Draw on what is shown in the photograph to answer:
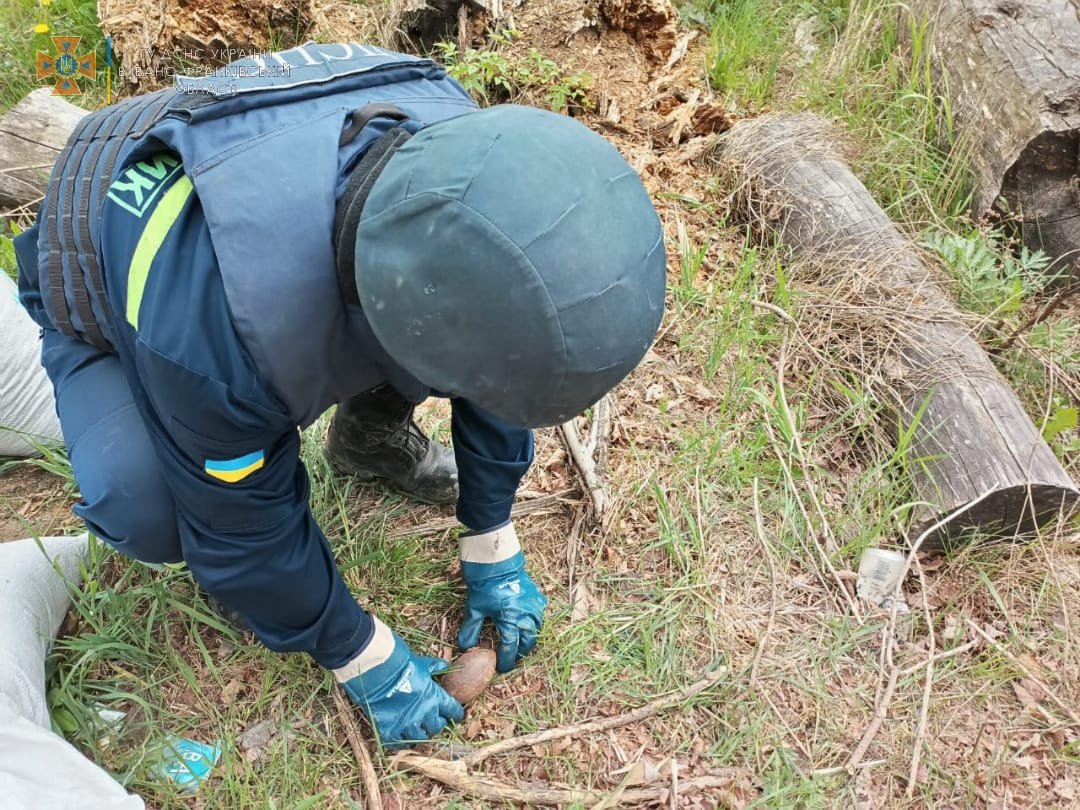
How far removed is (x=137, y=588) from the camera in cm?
184

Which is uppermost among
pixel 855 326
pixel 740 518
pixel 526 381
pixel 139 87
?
pixel 526 381

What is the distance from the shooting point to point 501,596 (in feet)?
5.92

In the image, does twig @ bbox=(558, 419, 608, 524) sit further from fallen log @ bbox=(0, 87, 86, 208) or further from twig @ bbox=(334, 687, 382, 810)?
fallen log @ bbox=(0, 87, 86, 208)

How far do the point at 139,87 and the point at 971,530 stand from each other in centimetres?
353

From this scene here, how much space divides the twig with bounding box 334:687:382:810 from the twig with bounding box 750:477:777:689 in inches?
33.5

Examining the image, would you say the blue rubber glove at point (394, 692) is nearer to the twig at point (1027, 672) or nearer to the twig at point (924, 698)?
the twig at point (924, 698)

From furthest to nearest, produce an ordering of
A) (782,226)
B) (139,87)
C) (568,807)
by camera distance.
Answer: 1. (139,87)
2. (782,226)
3. (568,807)

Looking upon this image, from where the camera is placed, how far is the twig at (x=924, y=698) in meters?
1.64

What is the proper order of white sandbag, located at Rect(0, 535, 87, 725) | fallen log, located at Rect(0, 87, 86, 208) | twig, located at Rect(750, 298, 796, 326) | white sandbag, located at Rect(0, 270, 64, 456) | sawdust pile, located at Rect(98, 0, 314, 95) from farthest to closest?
sawdust pile, located at Rect(98, 0, 314, 95), fallen log, located at Rect(0, 87, 86, 208), twig, located at Rect(750, 298, 796, 326), white sandbag, located at Rect(0, 270, 64, 456), white sandbag, located at Rect(0, 535, 87, 725)

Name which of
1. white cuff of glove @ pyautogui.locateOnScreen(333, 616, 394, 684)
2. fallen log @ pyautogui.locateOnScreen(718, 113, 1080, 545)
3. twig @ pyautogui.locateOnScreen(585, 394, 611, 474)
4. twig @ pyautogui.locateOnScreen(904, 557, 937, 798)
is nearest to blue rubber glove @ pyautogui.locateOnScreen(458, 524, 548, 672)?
white cuff of glove @ pyautogui.locateOnScreen(333, 616, 394, 684)

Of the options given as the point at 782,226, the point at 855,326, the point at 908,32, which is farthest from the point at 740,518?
the point at 908,32

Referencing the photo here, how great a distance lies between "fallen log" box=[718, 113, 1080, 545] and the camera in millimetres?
1956

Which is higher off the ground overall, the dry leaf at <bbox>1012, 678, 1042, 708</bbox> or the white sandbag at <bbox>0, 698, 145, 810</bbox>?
the white sandbag at <bbox>0, 698, 145, 810</bbox>

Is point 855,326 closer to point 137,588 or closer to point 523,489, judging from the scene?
point 523,489
